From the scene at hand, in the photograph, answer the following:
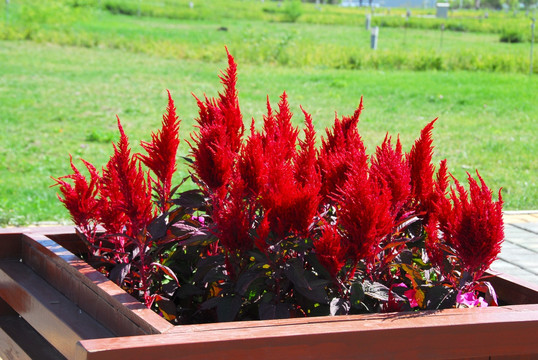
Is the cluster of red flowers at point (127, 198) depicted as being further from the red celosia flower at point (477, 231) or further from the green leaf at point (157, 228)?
the red celosia flower at point (477, 231)

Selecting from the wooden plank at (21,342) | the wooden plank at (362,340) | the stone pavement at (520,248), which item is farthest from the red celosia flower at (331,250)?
the stone pavement at (520,248)

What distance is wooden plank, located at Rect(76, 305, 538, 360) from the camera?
5.61 ft

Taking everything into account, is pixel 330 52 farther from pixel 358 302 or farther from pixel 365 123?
pixel 358 302

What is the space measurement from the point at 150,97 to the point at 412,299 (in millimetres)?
12688

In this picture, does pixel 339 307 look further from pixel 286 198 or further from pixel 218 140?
pixel 218 140

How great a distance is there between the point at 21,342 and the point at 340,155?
121 cm

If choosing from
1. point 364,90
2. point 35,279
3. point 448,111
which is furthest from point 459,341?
point 364,90

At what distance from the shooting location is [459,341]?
193cm

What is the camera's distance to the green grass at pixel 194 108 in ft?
27.7

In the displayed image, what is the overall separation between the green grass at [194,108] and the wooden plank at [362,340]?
4635mm

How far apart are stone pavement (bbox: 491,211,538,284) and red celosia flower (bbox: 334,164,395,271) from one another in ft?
7.93

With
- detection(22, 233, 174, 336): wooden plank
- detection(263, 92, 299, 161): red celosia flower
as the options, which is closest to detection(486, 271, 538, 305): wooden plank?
detection(263, 92, 299, 161): red celosia flower

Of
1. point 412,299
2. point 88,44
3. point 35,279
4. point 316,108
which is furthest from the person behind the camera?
point 88,44

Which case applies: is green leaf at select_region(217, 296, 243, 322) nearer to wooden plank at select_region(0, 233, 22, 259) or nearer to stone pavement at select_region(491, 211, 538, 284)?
wooden plank at select_region(0, 233, 22, 259)
